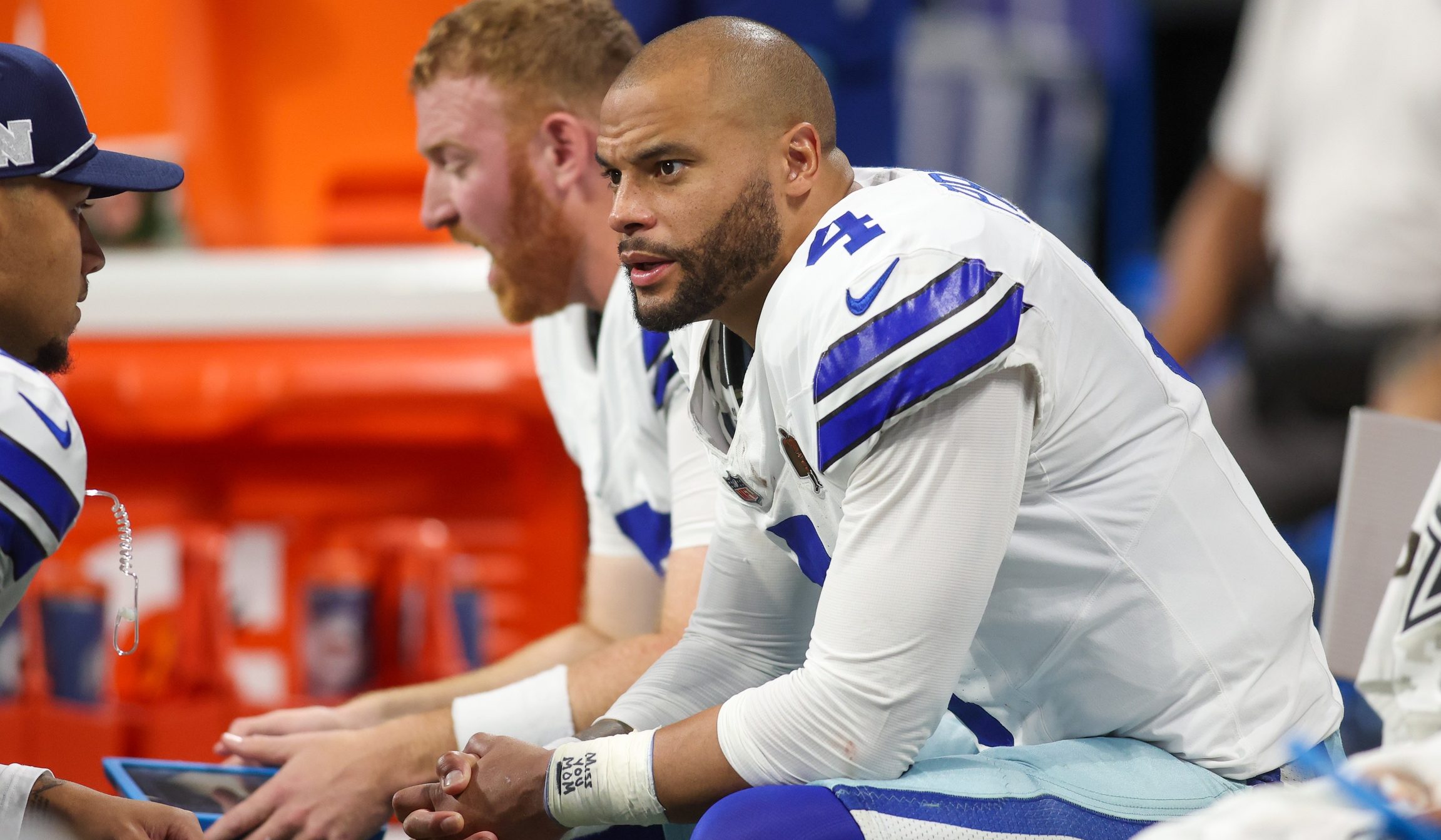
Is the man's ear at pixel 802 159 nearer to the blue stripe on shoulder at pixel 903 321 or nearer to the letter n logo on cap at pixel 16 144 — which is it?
the blue stripe on shoulder at pixel 903 321

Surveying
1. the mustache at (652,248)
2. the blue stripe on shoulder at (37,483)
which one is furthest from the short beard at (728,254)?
the blue stripe on shoulder at (37,483)

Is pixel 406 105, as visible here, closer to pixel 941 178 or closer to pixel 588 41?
pixel 588 41

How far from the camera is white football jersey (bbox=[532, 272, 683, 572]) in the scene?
7.12ft

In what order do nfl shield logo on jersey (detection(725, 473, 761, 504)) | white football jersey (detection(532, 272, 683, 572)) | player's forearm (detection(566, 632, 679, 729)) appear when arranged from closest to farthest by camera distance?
nfl shield logo on jersey (detection(725, 473, 761, 504)), player's forearm (detection(566, 632, 679, 729)), white football jersey (detection(532, 272, 683, 572))

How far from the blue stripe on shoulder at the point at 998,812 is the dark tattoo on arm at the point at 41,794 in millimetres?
802

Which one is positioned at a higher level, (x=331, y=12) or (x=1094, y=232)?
(x=331, y=12)

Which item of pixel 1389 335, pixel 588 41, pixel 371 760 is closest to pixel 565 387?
pixel 588 41

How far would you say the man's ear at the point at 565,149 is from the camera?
2.33 metres

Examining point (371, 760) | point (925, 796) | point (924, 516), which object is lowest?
point (371, 760)

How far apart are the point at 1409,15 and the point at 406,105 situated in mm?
2797

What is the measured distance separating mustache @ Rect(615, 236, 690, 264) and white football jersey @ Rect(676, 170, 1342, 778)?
0.14 m

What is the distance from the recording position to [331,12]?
4789 mm

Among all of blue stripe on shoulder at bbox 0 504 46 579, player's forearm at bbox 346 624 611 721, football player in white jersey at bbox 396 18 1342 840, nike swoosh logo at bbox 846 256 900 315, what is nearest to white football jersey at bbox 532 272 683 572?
player's forearm at bbox 346 624 611 721

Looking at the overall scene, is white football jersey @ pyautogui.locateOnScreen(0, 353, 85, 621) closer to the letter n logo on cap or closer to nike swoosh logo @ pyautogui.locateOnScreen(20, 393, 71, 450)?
nike swoosh logo @ pyautogui.locateOnScreen(20, 393, 71, 450)
